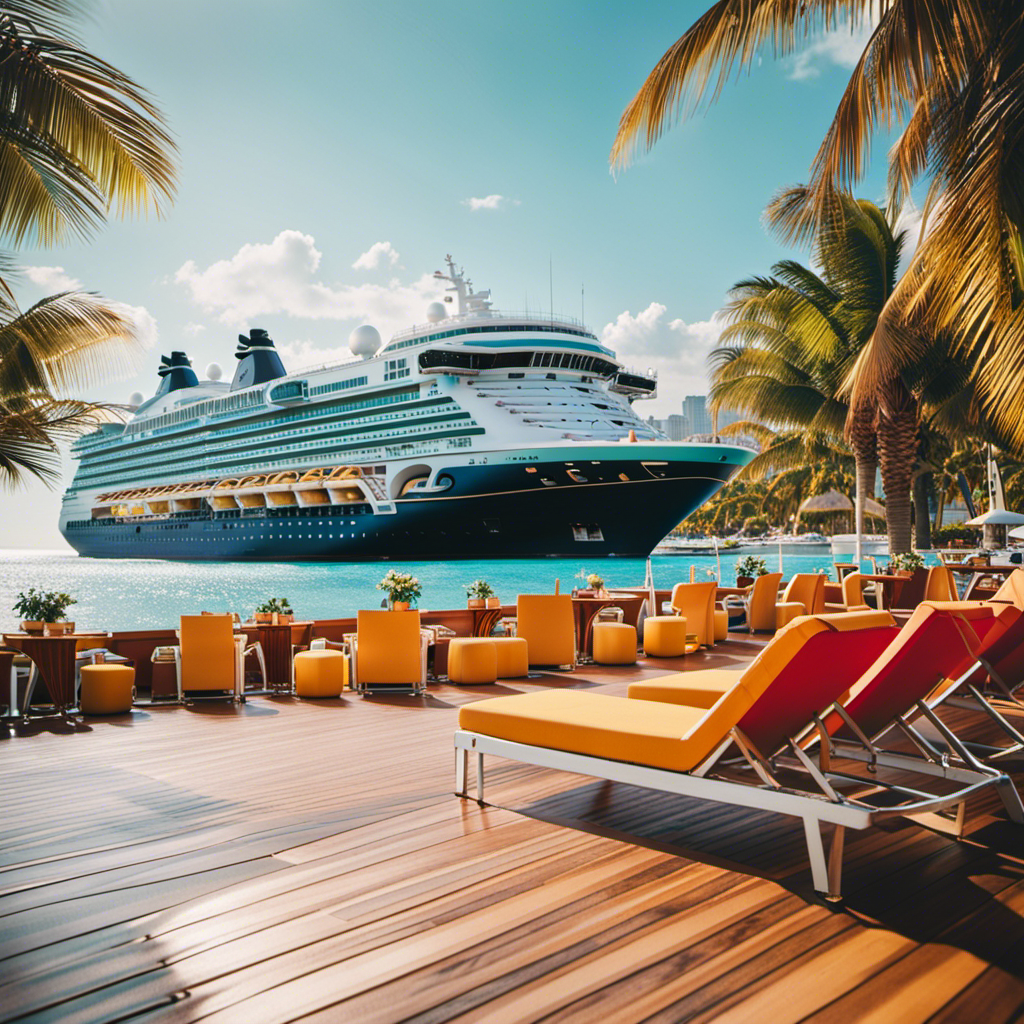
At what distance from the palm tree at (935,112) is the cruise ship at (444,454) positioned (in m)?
20.5

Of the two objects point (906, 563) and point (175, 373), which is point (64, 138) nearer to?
point (906, 563)

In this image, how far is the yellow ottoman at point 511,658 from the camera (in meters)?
6.52

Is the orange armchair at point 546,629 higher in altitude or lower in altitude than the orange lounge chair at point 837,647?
lower

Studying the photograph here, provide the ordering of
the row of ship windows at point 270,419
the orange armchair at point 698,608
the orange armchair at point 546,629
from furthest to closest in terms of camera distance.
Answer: the row of ship windows at point 270,419 → the orange armchair at point 698,608 → the orange armchair at point 546,629

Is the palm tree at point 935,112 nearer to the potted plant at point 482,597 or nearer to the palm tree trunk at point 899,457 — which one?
the potted plant at point 482,597

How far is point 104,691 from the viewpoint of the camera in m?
5.19

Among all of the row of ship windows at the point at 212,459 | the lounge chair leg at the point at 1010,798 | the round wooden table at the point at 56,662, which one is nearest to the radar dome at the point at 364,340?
the row of ship windows at the point at 212,459

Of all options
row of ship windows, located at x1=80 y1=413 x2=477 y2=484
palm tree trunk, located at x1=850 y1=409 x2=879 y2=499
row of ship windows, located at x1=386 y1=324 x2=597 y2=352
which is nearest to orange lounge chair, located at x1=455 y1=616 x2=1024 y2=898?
palm tree trunk, located at x1=850 y1=409 x2=879 y2=499

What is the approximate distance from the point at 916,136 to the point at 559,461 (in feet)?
67.0

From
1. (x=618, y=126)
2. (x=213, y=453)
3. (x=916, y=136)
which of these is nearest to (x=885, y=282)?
(x=916, y=136)

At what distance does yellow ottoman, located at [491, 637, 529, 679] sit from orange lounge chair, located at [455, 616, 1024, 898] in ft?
10.7

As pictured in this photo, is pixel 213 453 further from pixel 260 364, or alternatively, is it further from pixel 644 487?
pixel 644 487

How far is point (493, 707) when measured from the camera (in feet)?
10.4

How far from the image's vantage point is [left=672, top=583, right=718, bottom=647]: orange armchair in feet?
26.6
